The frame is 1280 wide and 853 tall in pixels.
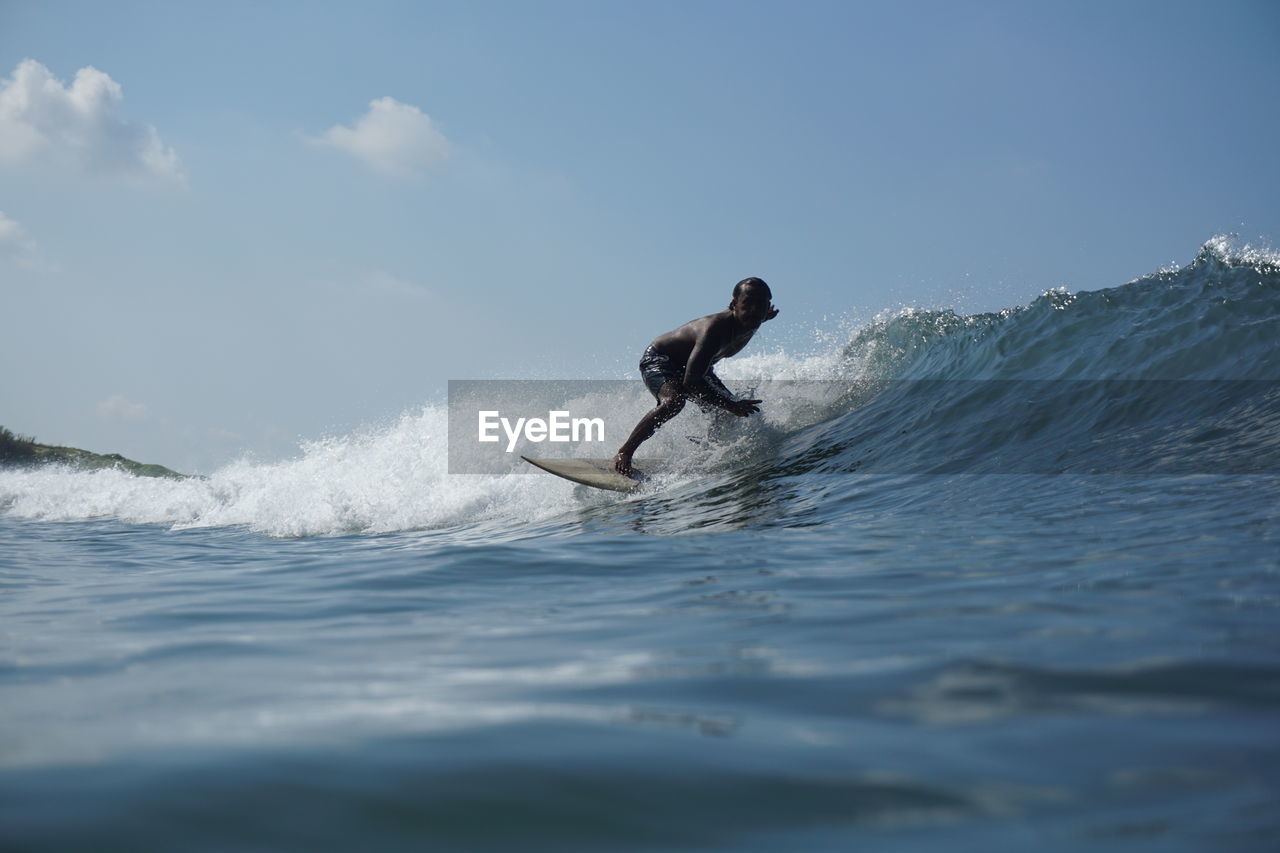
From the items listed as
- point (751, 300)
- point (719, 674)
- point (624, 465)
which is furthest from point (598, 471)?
point (719, 674)

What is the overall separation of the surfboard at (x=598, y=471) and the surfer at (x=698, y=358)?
0.46 feet

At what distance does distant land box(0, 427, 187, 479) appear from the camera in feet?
69.2

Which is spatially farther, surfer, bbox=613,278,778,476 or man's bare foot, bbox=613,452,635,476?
man's bare foot, bbox=613,452,635,476

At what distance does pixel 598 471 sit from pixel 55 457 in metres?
20.2

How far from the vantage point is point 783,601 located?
2.98m

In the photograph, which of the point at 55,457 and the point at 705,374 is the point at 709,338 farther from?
the point at 55,457

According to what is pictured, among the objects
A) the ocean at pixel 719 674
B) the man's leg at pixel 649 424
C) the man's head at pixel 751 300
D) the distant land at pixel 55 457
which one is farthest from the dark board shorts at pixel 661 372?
the distant land at pixel 55 457

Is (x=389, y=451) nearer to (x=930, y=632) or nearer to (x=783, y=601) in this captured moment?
(x=783, y=601)

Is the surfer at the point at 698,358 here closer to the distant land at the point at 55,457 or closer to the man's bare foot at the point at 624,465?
the man's bare foot at the point at 624,465

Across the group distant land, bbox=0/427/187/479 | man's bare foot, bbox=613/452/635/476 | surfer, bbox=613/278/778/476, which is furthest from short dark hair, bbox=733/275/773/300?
distant land, bbox=0/427/187/479

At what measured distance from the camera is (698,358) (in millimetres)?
7586

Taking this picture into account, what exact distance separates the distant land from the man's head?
60.5ft

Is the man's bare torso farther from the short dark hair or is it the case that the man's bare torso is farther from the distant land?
the distant land

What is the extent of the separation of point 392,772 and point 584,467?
6839 millimetres
